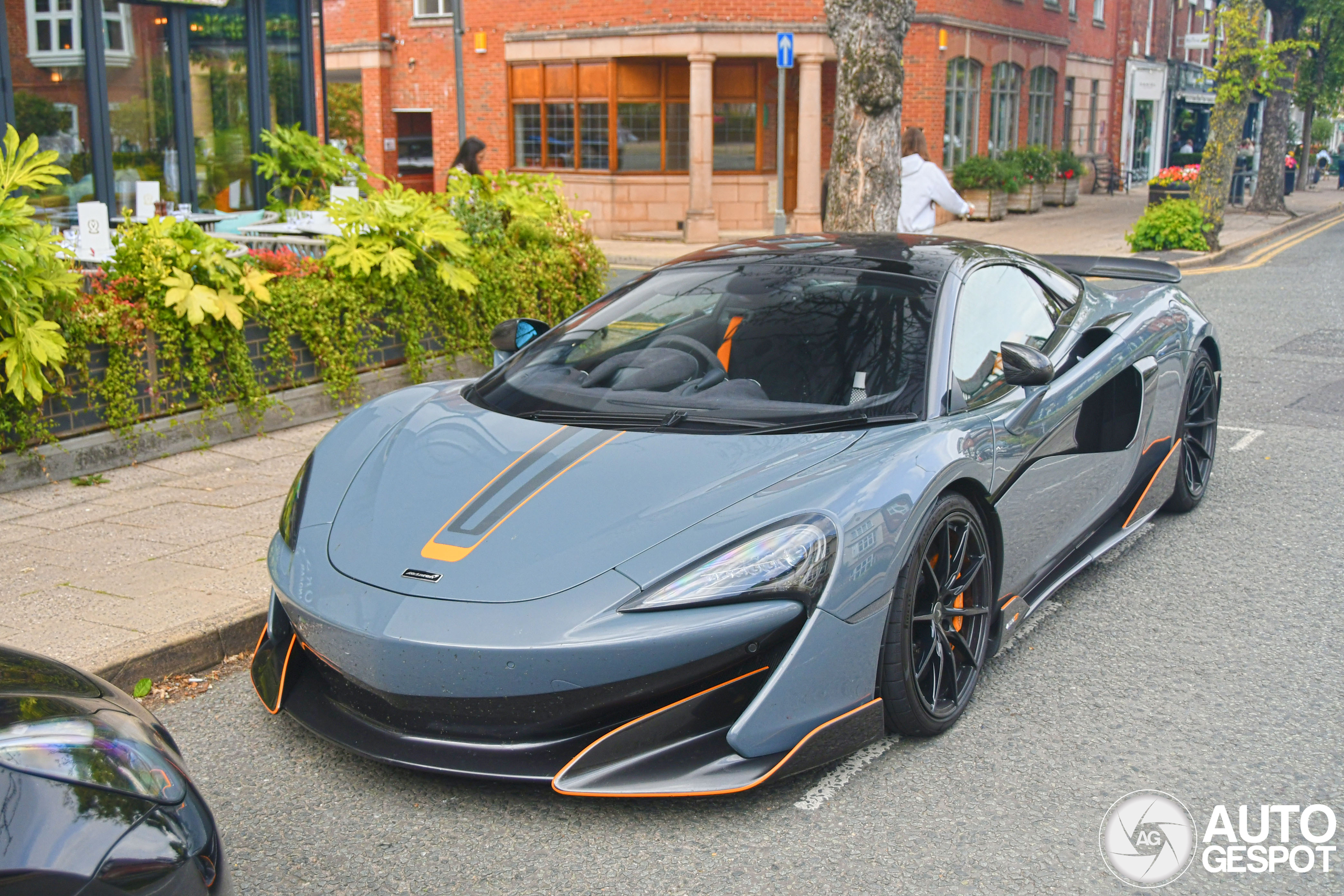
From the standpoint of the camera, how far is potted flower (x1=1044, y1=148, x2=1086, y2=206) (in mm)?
30047

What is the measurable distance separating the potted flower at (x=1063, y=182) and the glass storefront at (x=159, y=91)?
2038 cm

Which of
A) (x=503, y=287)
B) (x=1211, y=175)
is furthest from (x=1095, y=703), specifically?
(x=1211, y=175)

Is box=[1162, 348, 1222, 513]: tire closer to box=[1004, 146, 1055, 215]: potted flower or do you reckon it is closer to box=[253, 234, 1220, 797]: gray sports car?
box=[253, 234, 1220, 797]: gray sports car

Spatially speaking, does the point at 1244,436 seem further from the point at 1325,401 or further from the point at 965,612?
the point at 965,612

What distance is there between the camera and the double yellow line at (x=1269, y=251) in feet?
57.5

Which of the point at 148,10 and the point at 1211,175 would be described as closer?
the point at 148,10

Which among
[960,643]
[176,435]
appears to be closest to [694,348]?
[960,643]

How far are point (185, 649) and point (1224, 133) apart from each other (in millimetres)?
20681

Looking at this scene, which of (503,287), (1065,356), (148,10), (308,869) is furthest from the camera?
(148,10)

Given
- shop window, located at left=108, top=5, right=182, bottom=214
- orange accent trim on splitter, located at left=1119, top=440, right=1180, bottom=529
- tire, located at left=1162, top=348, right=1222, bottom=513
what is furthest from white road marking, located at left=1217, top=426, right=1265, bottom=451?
shop window, located at left=108, top=5, right=182, bottom=214

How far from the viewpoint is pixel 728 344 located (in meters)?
4.43

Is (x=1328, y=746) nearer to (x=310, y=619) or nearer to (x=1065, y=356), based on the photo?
(x=1065, y=356)

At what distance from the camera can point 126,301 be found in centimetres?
668

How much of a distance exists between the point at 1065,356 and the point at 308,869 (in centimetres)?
324
